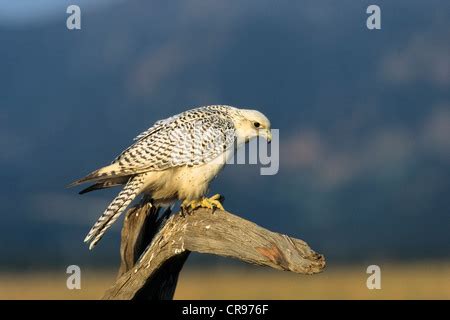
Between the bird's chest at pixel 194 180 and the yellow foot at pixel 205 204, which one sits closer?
the yellow foot at pixel 205 204

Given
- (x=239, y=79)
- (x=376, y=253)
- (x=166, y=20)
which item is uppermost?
(x=166, y=20)

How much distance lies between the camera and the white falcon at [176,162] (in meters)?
8.00

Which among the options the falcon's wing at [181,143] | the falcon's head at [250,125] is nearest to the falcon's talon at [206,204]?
the falcon's wing at [181,143]

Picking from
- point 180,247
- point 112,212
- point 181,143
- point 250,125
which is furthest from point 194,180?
point 250,125

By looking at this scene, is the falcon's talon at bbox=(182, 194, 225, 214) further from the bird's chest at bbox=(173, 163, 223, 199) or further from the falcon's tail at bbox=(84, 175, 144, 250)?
the falcon's tail at bbox=(84, 175, 144, 250)

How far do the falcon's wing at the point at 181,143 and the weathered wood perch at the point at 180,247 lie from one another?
0.58m

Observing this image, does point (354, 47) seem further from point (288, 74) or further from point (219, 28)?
point (219, 28)

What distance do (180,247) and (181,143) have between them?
1.26 m

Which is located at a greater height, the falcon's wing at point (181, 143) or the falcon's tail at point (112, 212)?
the falcon's wing at point (181, 143)

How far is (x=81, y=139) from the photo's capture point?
351 feet

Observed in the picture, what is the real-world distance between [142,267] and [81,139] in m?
101

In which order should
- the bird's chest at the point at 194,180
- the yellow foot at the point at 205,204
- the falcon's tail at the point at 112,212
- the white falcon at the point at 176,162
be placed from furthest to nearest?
the bird's chest at the point at 194,180, the yellow foot at the point at 205,204, the white falcon at the point at 176,162, the falcon's tail at the point at 112,212

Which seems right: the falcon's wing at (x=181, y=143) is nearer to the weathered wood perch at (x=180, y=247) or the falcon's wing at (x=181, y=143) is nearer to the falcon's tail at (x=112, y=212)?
the falcon's tail at (x=112, y=212)
